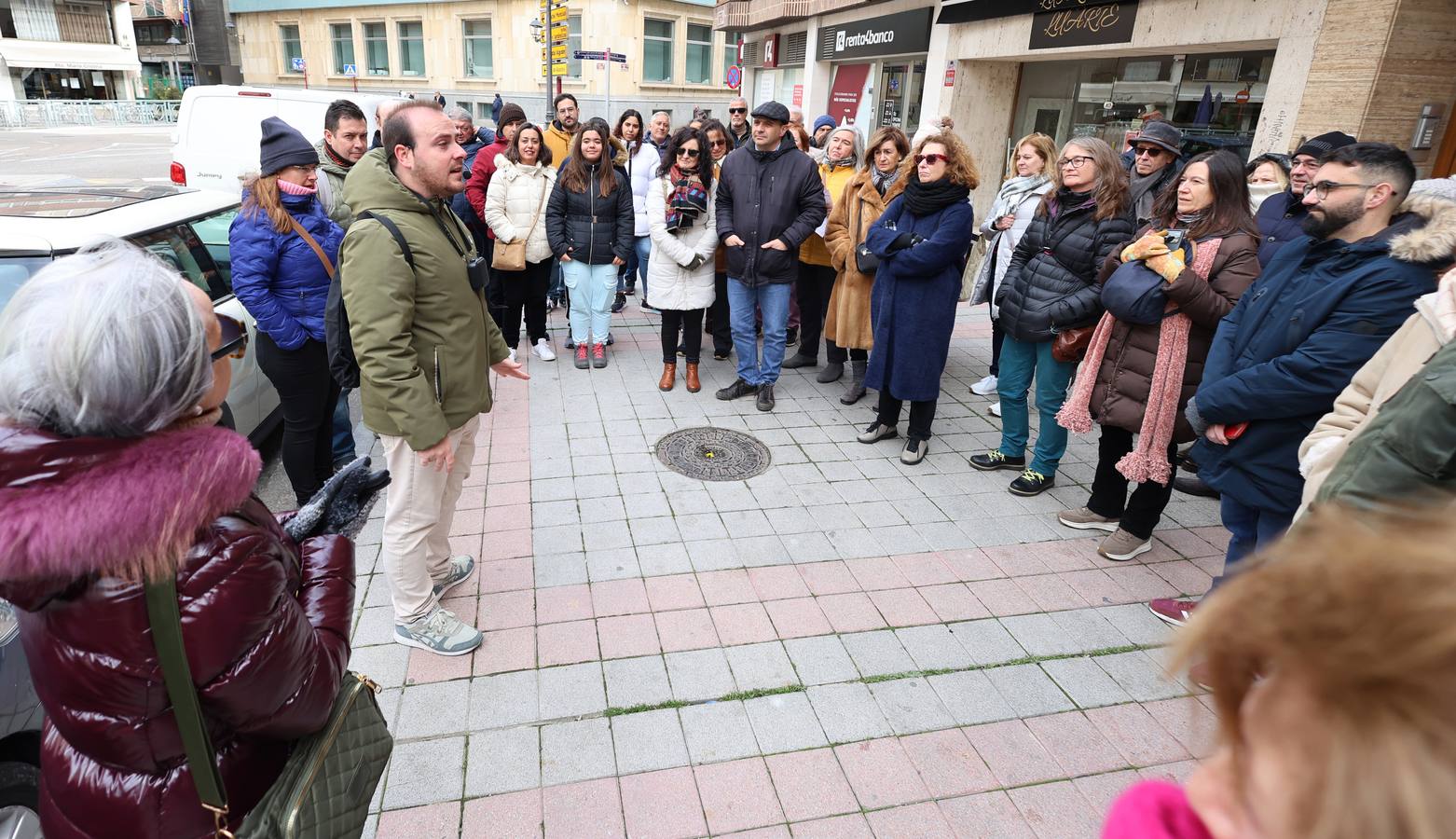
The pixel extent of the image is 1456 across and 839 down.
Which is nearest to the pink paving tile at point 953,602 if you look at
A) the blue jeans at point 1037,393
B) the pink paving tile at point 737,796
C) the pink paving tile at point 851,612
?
the pink paving tile at point 851,612

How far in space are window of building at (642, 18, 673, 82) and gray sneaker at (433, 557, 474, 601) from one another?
32.9 m

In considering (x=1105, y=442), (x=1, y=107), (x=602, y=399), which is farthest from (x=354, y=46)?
(x=1105, y=442)

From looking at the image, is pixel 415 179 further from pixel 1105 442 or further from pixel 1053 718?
pixel 1105 442

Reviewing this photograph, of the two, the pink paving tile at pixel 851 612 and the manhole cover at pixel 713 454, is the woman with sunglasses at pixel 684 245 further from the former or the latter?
the pink paving tile at pixel 851 612

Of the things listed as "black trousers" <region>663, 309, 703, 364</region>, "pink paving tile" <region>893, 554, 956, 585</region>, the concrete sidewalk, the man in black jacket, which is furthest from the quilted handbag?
"black trousers" <region>663, 309, 703, 364</region>

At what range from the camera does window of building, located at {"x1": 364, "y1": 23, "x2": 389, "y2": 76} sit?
1489 inches

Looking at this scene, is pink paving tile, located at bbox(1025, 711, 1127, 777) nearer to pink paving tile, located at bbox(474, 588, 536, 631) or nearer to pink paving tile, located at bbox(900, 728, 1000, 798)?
pink paving tile, located at bbox(900, 728, 1000, 798)

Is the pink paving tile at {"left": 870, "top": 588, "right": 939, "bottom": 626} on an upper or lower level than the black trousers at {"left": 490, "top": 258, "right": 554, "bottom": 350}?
lower

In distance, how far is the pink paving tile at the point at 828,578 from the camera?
3.85m

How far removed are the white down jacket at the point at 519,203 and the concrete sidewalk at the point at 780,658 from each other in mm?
2096

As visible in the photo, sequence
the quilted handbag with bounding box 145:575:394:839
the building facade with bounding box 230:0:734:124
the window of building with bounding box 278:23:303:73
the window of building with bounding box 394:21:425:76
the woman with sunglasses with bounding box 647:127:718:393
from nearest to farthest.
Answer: the quilted handbag with bounding box 145:575:394:839
the woman with sunglasses with bounding box 647:127:718:393
the building facade with bounding box 230:0:734:124
the window of building with bounding box 394:21:425:76
the window of building with bounding box 278:23:303:73

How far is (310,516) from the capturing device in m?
1.93

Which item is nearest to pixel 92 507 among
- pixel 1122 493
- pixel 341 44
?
pixel 1122 493

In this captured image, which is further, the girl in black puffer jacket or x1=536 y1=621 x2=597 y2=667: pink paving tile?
the girl in black puffer jacket
